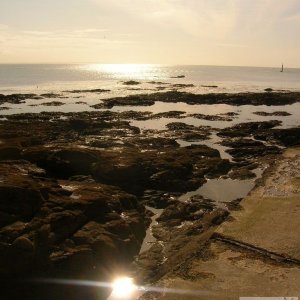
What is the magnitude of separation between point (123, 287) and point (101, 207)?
3.88 meters

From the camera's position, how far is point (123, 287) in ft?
40.6

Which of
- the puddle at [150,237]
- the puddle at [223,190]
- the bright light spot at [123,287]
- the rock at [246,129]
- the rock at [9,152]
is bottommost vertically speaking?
the bright light spot at [123,287]

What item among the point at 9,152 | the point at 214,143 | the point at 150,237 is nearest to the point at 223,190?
the point at 150,237

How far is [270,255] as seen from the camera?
12.8 m

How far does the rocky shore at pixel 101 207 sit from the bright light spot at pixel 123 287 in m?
0.32

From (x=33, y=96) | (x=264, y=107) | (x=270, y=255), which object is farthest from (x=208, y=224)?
(x=33, y=96)

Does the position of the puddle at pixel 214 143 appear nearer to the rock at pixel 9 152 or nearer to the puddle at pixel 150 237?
the puddle at pixel 150 237

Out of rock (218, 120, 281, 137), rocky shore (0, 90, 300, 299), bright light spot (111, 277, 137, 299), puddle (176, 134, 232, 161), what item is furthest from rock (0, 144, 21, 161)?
rock (218, 120, 281, 137)

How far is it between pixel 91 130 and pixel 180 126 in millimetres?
9077

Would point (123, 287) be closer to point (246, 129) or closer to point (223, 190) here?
point (223, 190)

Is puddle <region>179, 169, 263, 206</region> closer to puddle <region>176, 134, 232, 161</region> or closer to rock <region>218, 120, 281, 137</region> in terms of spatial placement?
puddle <region>176, 134, 232, 161</region>

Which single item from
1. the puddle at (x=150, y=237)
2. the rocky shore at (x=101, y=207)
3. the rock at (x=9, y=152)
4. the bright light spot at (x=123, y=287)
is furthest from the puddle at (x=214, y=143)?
the bright light spot at (x=123, y=287)

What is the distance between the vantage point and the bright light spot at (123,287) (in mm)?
11977

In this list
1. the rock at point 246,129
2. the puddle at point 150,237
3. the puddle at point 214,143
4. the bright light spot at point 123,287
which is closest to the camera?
the bright light spot at point 123,287
